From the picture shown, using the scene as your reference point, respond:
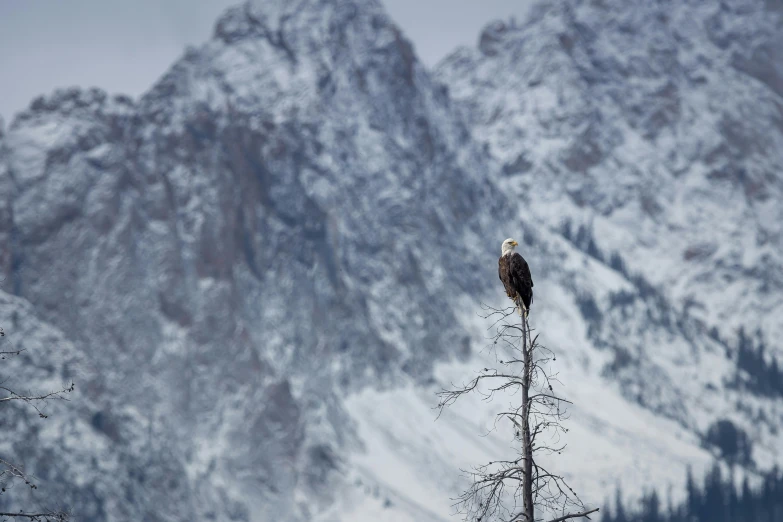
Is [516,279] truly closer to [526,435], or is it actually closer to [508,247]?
[508,247]

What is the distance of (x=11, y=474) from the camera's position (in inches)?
751

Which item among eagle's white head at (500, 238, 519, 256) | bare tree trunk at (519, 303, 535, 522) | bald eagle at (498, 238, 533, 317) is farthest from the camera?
eagle's white head at (500, 238, 519, 256)

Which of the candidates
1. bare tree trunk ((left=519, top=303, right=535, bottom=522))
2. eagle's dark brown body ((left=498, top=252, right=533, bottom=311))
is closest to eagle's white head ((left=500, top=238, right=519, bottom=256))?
eagle's dark brown body ((left=498, top=252, right=533, bottom=311))

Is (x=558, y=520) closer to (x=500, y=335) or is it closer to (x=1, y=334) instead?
(x=500, y=335)

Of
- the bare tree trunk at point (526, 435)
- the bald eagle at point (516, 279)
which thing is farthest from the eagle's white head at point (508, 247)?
the bare tree trunk at point (526, 435)

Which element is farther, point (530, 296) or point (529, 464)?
point (530, 296)

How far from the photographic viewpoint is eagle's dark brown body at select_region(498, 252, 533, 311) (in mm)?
25719

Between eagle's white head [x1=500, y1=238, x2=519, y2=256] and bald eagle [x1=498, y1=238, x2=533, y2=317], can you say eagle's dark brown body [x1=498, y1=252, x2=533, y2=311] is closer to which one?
bald eagle [x1=498, y1=238, x2=533, y2=317]

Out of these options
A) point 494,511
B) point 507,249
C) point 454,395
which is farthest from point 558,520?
point 507,249

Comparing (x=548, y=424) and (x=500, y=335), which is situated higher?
(x=500, y=335)

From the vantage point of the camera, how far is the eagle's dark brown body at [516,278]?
25719 mm

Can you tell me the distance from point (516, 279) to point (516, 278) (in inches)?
1.0

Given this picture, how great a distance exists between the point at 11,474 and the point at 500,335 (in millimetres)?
8306

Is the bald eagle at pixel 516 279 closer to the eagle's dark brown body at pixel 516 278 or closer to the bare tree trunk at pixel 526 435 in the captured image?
the eagle's dark brown body at pixel 516 278
